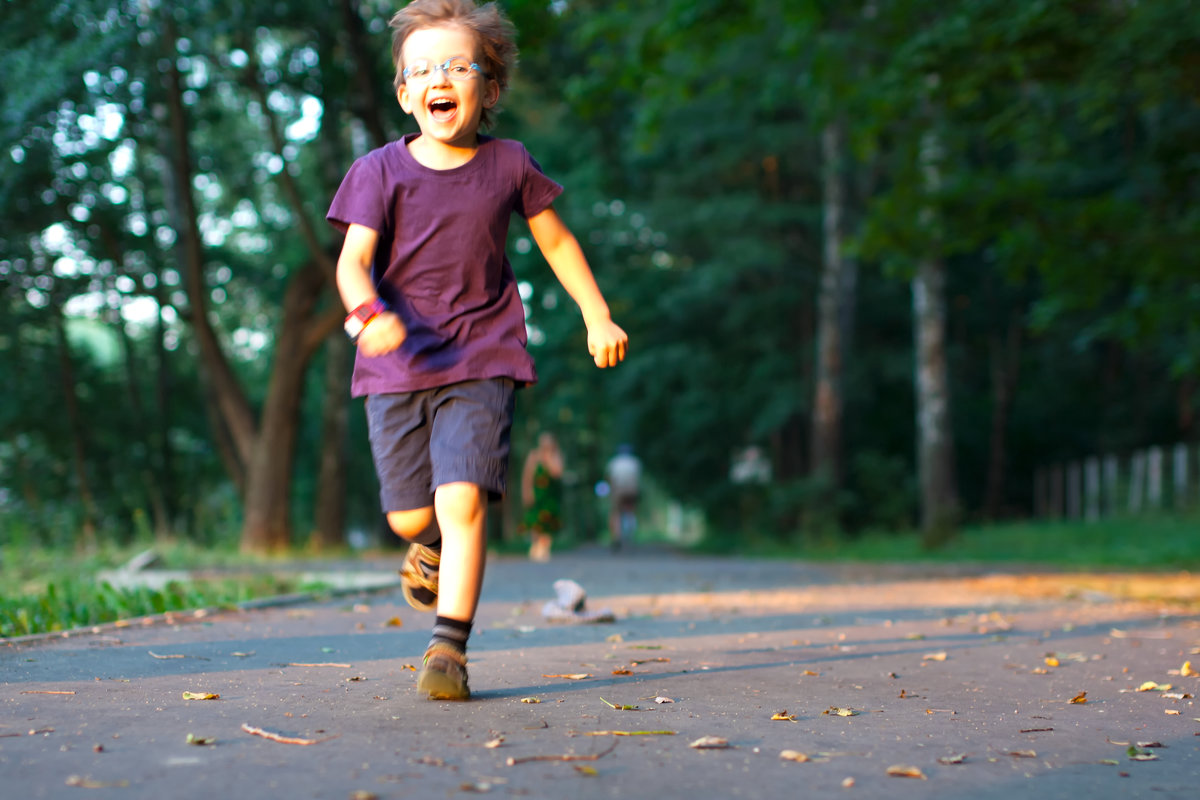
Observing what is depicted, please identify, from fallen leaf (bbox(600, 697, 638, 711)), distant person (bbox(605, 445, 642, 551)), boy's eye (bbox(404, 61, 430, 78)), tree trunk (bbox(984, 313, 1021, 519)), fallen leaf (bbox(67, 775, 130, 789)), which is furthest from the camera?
tree trunk (bbox(984, 313, 1021, 519))

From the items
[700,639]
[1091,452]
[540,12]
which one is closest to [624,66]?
[540,12]

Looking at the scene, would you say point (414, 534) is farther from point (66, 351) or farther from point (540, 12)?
point (66, 351)

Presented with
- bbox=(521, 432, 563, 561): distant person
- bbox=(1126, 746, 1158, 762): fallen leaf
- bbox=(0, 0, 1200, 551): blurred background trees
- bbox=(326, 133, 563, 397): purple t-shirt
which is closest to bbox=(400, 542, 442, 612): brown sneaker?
bbox=(326, 133, 563, 397): purple t-shirt

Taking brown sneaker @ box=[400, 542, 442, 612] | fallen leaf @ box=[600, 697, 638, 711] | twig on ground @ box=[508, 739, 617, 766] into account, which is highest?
brown sneaker @ box=[400, 542, 442, 612]

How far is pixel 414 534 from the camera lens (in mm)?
4258

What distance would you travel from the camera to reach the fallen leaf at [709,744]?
3.22 m

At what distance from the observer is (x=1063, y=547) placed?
1709 cm

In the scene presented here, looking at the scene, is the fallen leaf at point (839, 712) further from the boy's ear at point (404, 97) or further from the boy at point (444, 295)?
the boy's ear at point (404, 97)

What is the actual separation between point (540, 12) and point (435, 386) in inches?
435

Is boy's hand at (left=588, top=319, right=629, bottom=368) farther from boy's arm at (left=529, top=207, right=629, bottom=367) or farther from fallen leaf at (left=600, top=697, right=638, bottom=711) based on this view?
fallen leaf at (left=600, top=697, right=638, bottom=711)

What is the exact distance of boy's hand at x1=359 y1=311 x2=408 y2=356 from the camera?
12.4ft

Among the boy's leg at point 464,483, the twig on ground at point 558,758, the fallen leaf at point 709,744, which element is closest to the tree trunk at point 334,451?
the boy's leg at point 464,483

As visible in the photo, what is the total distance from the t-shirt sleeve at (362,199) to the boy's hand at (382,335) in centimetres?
48

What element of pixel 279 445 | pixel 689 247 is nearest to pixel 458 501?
pixel 279 445
